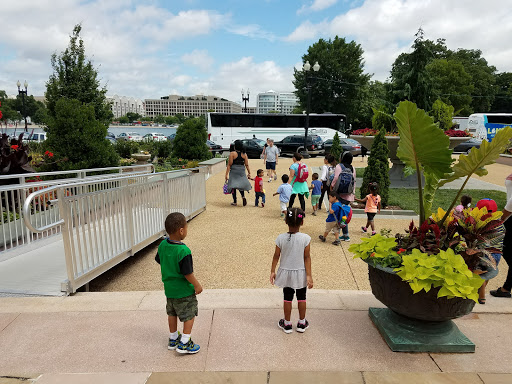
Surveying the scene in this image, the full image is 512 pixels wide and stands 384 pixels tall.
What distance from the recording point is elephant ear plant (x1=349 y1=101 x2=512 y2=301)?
2803 millimetres

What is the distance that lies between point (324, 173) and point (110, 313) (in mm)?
6534

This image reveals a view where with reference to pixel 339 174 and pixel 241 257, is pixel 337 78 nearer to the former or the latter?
pixel 339 174

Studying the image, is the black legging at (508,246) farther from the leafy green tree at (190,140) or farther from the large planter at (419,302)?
the leafy green tree at (190,140)

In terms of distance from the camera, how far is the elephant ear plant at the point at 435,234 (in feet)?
9.20

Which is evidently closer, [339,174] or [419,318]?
[419,318]

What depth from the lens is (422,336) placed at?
314cm

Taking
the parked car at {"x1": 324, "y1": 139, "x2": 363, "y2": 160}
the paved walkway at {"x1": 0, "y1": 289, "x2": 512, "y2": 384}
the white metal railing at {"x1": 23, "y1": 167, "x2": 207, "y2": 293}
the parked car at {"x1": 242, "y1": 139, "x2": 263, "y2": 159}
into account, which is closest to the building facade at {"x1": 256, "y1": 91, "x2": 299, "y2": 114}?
the parked car at {"x1": 324, "y1": 139, "x2": 363, "y2": 160}

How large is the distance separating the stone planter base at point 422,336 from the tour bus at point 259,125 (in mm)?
31020

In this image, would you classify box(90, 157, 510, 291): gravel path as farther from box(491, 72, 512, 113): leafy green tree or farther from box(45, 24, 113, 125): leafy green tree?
box(491, 72, 512, 113): leafy green tree

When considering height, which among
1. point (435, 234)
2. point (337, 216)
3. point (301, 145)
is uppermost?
point (301, 145)

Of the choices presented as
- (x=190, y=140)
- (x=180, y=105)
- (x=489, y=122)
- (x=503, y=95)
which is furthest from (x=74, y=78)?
(x=180, y=105)

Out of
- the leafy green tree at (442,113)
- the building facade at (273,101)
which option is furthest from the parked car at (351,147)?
the building facade at (273,101)

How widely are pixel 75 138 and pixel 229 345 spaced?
887 centimetres

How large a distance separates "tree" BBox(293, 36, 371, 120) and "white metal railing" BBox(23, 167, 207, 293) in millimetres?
43079
